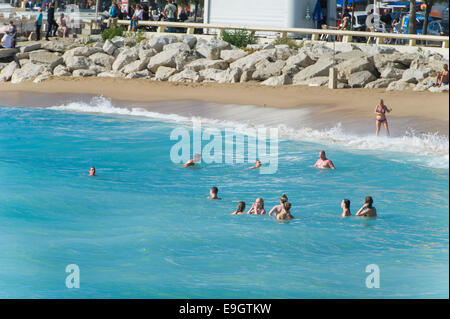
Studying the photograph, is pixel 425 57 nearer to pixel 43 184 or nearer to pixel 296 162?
pixel 296 162

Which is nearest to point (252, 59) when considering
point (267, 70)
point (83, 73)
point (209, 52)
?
point (267, 70)

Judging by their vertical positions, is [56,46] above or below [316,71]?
above

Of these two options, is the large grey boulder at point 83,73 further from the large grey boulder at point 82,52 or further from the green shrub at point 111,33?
the green shrub at point 111,33

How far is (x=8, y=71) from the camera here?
109 ft

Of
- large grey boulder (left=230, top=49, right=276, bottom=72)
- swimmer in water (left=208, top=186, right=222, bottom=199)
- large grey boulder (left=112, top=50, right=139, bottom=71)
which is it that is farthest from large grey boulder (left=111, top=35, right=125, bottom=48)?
swimmer in water (left=208, top=186, right=222, bottom=199)

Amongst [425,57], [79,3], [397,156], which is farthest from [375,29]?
[79,3]

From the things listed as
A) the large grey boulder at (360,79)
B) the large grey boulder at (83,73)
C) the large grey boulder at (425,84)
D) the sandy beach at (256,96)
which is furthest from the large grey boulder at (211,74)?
the large grey boulder at (425,84)

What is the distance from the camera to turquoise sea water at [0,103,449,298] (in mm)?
10094

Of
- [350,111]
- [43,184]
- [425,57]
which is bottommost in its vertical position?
[43,184]

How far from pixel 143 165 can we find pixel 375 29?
20180 millimetres

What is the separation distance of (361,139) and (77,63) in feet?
56.5

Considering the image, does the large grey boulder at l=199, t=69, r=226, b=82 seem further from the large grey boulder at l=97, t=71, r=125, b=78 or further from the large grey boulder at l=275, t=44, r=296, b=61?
the large grey boulder at l=97, t=71, r=125, b=78

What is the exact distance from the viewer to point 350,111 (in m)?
23.8

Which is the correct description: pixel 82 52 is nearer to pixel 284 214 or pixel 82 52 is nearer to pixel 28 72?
pixel 28 72
